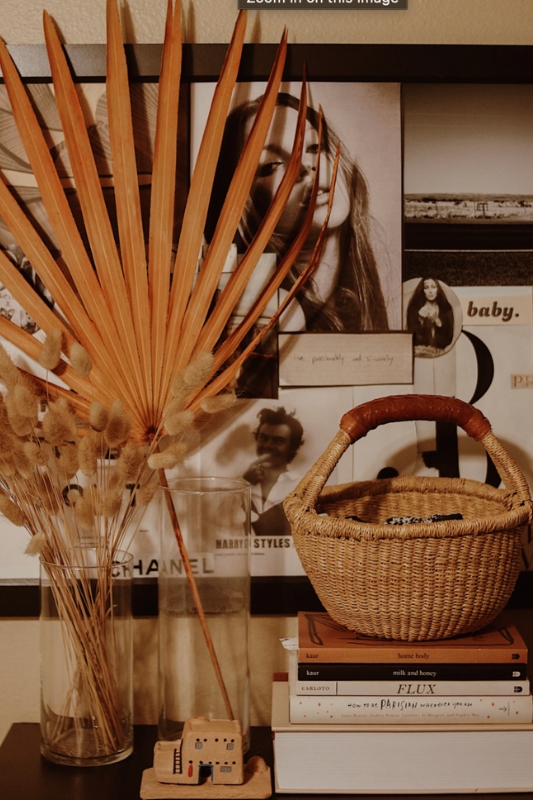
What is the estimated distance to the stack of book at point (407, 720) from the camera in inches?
32.8

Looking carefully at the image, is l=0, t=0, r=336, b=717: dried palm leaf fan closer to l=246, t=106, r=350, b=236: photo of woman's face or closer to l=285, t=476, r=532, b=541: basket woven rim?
l=246, t=106, r=350, b=236: photo of woman's face

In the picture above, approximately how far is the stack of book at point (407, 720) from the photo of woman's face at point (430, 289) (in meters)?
0.46

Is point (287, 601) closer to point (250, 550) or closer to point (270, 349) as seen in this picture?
point (250, 550)

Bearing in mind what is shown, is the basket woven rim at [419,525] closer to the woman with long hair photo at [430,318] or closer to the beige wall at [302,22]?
the woman with long hair photo at [430,318]

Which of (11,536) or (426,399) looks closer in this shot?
(426,399)

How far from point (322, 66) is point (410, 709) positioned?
813 millimetres

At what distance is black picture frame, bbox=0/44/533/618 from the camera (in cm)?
102

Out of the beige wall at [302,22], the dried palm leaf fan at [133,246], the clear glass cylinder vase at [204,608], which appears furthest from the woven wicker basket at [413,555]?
the beige wall at [302,22]

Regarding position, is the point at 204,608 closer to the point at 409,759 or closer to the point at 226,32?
the point at 409,759

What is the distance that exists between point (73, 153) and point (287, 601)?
663 millimetres

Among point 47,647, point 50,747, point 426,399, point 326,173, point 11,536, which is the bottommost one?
point 50,747

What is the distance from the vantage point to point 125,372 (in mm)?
983

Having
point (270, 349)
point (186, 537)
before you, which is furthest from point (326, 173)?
point (186, 537)

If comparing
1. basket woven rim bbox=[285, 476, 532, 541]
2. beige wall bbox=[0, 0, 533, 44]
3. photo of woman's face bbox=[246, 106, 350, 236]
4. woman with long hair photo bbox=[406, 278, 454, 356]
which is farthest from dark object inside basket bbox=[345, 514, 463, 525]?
beige wall bbox=[0, 0, 533, 44]
